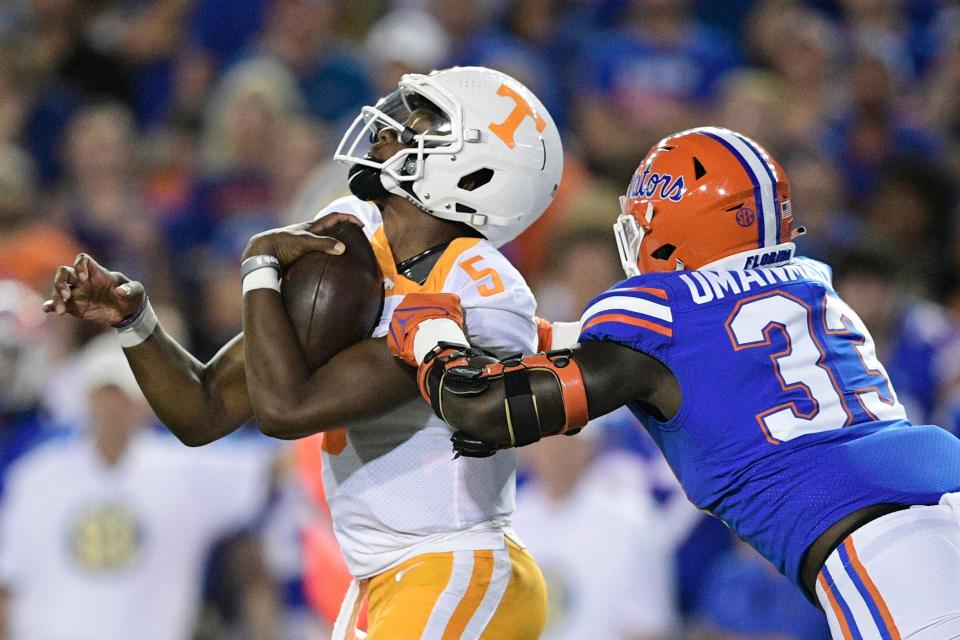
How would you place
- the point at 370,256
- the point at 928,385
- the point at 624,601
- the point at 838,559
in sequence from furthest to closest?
the point at 928,385 → the point at 624,601 → the point at 370,256 → the point at 838,559

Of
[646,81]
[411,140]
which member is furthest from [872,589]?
[646,81]

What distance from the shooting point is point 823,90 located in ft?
28.4

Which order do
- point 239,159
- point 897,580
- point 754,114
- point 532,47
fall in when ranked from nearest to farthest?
point 897,580 → point 754,114 → point 239,159 → point 532,47

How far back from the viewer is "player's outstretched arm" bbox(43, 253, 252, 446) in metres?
3.66

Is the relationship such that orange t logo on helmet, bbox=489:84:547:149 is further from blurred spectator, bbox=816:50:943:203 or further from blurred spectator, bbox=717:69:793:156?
blurred spectator, bbox=816:50:943:203

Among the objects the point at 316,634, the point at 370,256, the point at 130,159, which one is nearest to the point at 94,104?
the point at 130,159

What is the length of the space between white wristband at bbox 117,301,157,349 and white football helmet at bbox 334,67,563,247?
722 mm

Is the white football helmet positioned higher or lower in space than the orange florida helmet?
higher

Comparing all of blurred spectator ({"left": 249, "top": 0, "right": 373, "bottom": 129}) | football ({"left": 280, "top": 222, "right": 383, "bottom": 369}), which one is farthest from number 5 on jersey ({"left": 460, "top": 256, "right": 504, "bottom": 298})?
blurred spectator ({"left": 249, "top": 0, "right": 373, "bottom": 129})

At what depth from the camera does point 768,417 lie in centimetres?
328

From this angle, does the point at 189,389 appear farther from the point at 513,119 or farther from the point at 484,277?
the point at 513,119

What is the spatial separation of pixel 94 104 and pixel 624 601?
4773 mm

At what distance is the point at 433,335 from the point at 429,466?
0.39 metres

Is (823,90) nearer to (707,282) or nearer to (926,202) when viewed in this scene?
(926,202)
